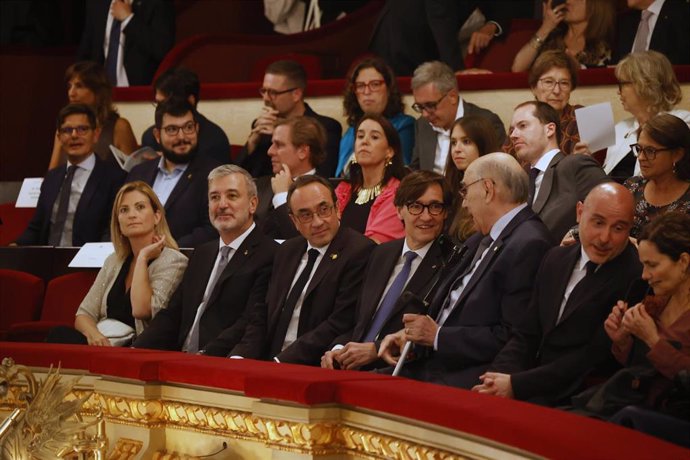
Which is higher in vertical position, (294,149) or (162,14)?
(162,14)

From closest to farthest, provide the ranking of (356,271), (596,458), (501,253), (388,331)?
(596,458), (501,253), (388,331), (356,271)

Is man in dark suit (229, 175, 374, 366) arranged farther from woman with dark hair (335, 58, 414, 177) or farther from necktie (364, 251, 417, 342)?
woman with dark hair (335, 58, 414, 177)

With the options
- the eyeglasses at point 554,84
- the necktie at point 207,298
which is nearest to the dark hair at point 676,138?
the eyeglasses at point 554,84

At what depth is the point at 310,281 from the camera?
166 inches

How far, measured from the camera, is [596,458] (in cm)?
201

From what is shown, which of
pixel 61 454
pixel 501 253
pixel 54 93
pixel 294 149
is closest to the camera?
pixel 61 454

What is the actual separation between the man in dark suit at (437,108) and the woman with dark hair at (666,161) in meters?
1.52

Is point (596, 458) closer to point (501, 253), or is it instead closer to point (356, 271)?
point (501, 253)

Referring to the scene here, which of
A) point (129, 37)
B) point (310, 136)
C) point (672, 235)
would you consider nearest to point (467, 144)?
point (310, 136)

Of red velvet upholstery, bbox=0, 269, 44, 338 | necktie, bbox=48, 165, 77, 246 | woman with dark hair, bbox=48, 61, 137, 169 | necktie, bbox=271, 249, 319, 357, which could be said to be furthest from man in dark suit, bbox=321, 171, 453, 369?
woman with dark hair, bbox=48, 61, 137, 169

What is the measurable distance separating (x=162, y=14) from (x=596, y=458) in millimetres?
5870

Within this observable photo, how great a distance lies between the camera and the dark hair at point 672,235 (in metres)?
2.93

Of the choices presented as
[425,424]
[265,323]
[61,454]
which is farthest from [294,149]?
[425,424]

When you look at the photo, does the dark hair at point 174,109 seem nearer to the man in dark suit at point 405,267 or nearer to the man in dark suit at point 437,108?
the man in dark suit at point 437,108
